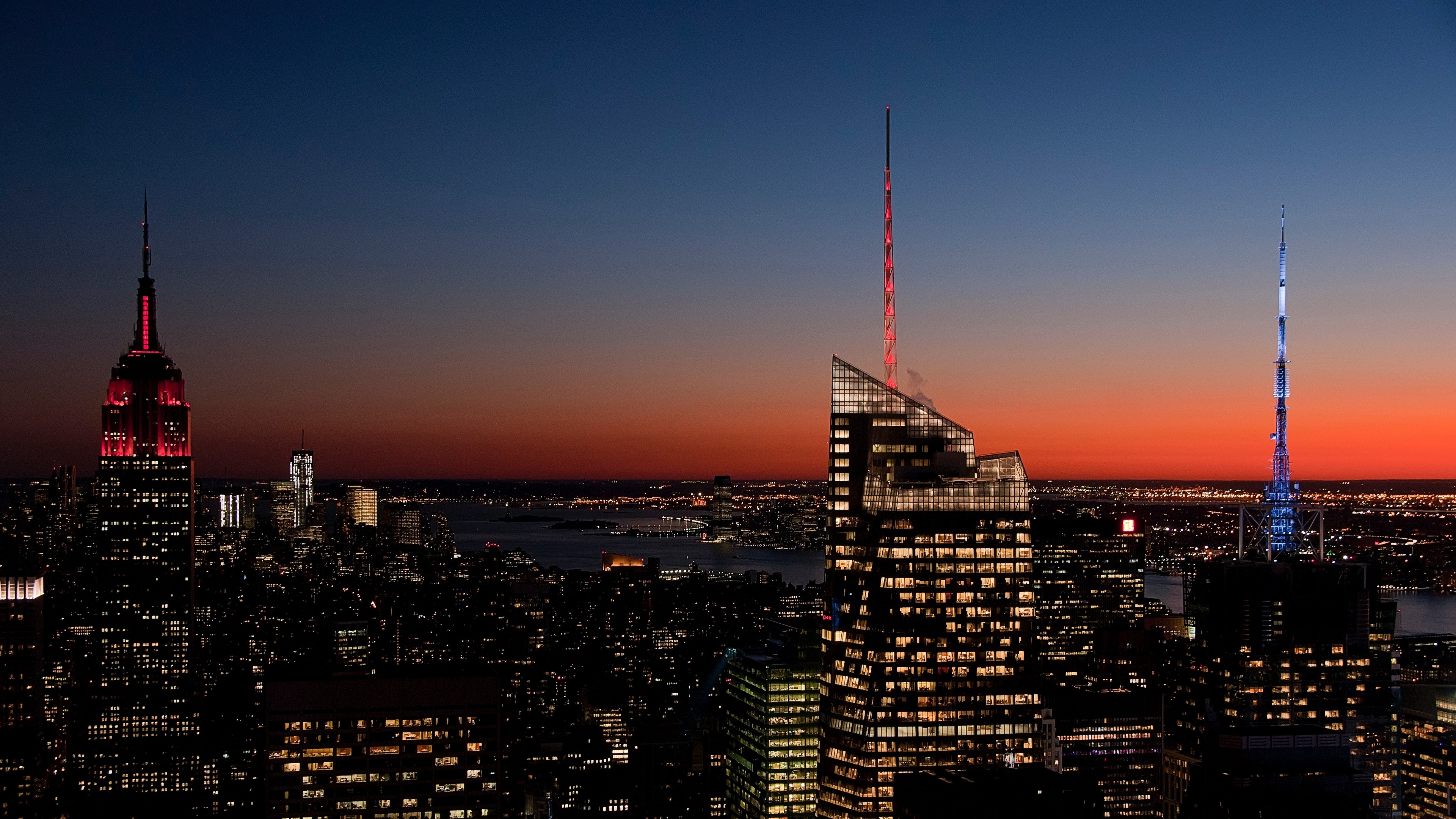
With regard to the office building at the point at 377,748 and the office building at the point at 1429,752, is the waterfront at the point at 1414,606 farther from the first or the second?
the office building at the point at 377,748

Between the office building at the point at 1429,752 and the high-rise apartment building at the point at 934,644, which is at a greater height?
the high-rise apartment building at the point at 934,644

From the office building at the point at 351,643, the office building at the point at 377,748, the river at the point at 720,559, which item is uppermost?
the office building at the point at 377,748

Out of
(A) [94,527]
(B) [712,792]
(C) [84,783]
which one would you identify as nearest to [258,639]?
(A) [94,527]

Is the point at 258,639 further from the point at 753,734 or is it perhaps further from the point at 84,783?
the point at 753,734

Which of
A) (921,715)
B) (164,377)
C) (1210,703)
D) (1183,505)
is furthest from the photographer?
(1183,505)

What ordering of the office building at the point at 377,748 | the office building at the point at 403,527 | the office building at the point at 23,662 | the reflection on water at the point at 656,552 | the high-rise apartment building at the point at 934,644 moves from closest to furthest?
the high-rise apartment building at the point at 934,644
the office building at the point at 377,748
the office building at the point at 23,662
the reflection on water at the point at 656,552
the office building at the point at 403,527

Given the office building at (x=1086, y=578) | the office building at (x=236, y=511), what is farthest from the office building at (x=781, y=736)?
the office building at (x=236, y=511)

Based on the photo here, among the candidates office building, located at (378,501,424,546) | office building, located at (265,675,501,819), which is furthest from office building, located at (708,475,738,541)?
office building, located at (265,675,501,819)
